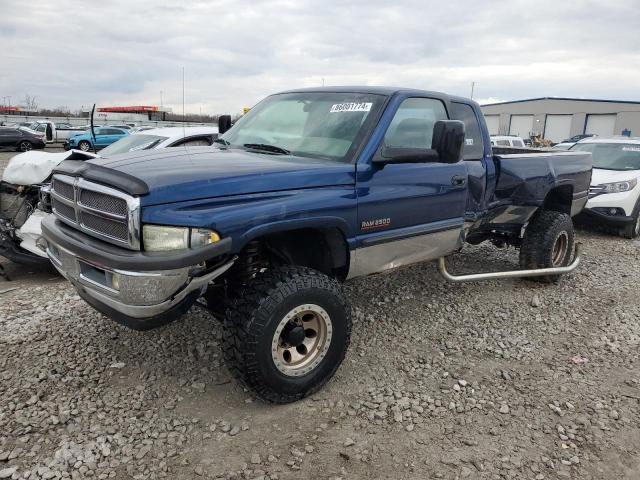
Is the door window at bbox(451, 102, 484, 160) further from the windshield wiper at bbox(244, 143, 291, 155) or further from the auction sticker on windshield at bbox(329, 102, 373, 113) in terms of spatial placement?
the windshield wiper at bbox(244, 143, 291, 155)

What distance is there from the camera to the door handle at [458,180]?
4096mm

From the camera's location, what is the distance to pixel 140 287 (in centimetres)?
259

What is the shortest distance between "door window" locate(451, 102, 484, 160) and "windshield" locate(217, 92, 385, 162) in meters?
1.16

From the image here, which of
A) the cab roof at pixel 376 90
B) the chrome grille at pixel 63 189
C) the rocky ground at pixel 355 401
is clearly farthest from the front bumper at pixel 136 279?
the cab roof at pixel 376 90

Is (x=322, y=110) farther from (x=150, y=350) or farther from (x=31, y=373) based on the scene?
(x=31, y=373)

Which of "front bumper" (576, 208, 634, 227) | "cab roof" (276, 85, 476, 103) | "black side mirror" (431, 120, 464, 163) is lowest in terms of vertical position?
"front bumper" (576, 208, 634, 227)

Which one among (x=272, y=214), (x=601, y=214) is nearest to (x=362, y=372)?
(x=272, y=214)

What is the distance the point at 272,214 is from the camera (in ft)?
9.43

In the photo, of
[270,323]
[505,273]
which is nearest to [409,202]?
[270,323]

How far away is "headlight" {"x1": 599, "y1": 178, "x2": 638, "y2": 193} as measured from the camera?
8.33 metres

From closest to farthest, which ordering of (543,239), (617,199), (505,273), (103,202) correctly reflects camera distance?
(103,202)
(505,273)
(543,239)
(617,199)

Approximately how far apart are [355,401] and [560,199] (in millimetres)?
3968

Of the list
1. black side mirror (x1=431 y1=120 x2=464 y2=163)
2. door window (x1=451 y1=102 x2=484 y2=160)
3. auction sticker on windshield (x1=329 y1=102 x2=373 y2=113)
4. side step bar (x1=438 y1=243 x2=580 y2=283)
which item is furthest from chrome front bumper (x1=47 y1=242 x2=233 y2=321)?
door window (x1=451 y1=102 x2=484 y2=160)

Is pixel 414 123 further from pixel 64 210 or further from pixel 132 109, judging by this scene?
pixel 132 109
